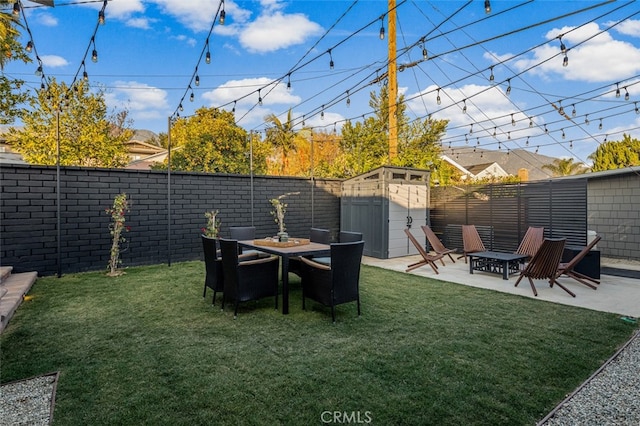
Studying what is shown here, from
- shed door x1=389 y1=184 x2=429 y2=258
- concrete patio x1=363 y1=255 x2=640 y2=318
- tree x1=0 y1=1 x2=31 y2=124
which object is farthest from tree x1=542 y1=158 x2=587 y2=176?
tree x1=0 y1=1 x2=31 y2=124

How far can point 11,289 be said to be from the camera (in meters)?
4.59

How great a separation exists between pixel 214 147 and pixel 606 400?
16.2 meters

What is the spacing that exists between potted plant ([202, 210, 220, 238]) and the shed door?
13.1 feet

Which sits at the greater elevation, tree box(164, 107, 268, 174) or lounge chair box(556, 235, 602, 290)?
tree box(164, 107, 268, 174)

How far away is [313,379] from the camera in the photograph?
95.3 inches

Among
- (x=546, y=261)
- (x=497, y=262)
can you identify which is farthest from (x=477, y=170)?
(x=546, y=261)

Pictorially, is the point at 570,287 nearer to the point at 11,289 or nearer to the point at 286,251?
the point at 286,251

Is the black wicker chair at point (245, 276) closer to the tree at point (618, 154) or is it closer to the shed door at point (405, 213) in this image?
the shed door at point (405, 213)

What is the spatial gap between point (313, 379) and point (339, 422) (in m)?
0.50

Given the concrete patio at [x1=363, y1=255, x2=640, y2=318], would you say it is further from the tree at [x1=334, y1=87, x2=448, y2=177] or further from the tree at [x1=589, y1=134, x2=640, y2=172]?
the tree at [x1=334, y1=87, x2=448, y2=177]

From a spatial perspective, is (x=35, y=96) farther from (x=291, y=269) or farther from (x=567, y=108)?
(x=567, y=108)

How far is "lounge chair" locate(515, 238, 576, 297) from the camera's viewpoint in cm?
463

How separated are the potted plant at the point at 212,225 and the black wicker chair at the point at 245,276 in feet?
10.6

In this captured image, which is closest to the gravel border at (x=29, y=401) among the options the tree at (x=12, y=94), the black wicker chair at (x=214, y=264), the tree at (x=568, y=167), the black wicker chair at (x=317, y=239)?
the black wicker chair at (x=214, y=264)
